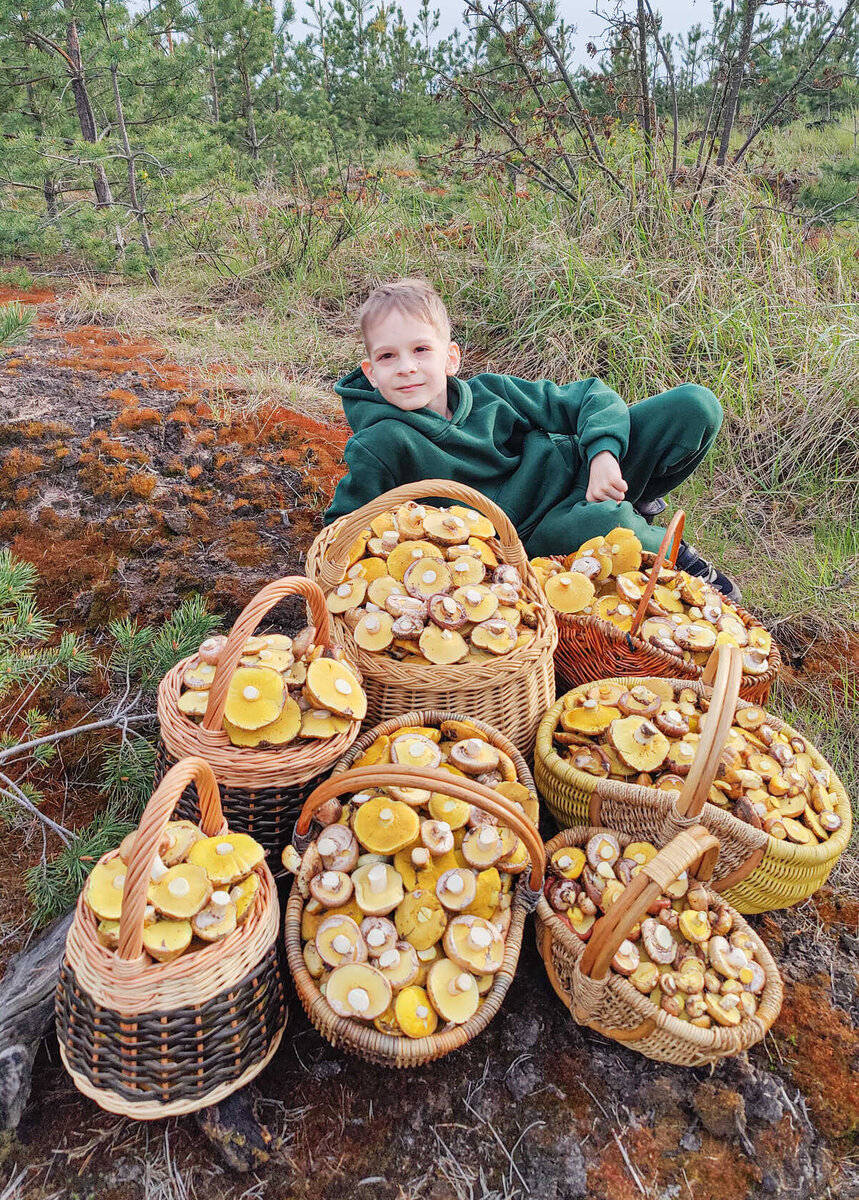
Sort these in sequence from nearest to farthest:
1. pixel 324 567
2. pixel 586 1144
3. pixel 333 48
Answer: pixel 586 1144
pixel 324 567
pixel 333 48

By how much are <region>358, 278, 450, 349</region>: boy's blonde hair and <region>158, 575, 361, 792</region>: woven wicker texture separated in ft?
3.28

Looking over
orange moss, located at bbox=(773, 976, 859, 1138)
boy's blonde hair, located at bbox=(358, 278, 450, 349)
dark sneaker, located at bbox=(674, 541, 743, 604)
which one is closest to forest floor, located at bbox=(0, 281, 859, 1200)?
orange moss, located at bbox=(773, 976, 859, 1138)

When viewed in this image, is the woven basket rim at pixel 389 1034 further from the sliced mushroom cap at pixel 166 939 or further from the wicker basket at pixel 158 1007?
the sliced mushroom cap at pixel 166 939

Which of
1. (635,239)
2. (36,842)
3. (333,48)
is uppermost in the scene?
(333,48)

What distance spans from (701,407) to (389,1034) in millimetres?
1876

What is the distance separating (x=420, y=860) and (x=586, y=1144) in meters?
0.55

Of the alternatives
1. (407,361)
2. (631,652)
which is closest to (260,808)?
(631,652)

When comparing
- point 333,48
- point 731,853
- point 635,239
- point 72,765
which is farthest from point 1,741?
point 333,48

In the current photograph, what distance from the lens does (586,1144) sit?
128 centimetres

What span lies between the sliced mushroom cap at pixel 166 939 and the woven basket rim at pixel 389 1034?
0.24 meters

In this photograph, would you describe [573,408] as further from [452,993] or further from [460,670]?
[452,993]

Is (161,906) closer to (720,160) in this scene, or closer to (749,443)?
(749,443)

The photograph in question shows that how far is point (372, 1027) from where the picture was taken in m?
1.25

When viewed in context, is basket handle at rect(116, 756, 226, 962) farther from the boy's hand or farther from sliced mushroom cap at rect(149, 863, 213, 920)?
the boy's hand
